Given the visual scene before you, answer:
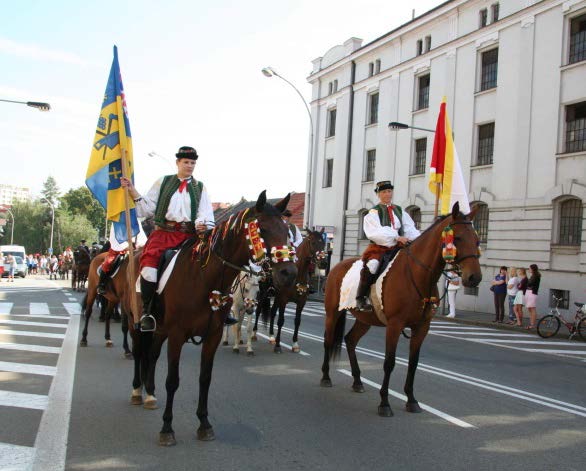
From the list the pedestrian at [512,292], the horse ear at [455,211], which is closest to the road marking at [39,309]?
the horse ear at [455,211]

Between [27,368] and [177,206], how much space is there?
4.03 meters

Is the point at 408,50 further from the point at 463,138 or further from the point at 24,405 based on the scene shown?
the point at 24,405

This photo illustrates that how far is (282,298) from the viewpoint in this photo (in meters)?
11.1

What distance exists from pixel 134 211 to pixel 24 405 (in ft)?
8.11

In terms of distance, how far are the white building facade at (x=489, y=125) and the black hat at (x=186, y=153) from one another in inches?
677

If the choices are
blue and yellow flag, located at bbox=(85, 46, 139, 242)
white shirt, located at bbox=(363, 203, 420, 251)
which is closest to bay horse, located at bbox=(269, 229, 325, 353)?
white shirt, located at bbox=(363, 203, 420, 251)

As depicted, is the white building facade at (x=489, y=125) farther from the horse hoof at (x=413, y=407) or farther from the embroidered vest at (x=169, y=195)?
the embroidered vest at (x=169, y=195)

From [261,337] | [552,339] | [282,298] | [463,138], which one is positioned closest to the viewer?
[282,298]

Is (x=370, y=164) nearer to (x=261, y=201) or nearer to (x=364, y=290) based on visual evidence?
(x=364, y=290)

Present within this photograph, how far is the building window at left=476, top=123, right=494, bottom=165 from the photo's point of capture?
2425 cm

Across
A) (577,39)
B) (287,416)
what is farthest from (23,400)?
(577,39)

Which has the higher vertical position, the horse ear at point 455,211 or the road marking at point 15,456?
the horse ear at point 455,211

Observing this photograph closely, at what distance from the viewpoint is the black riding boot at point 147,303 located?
5781mm

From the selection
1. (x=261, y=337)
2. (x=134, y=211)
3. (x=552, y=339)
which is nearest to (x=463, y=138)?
(x=552, y=339)
